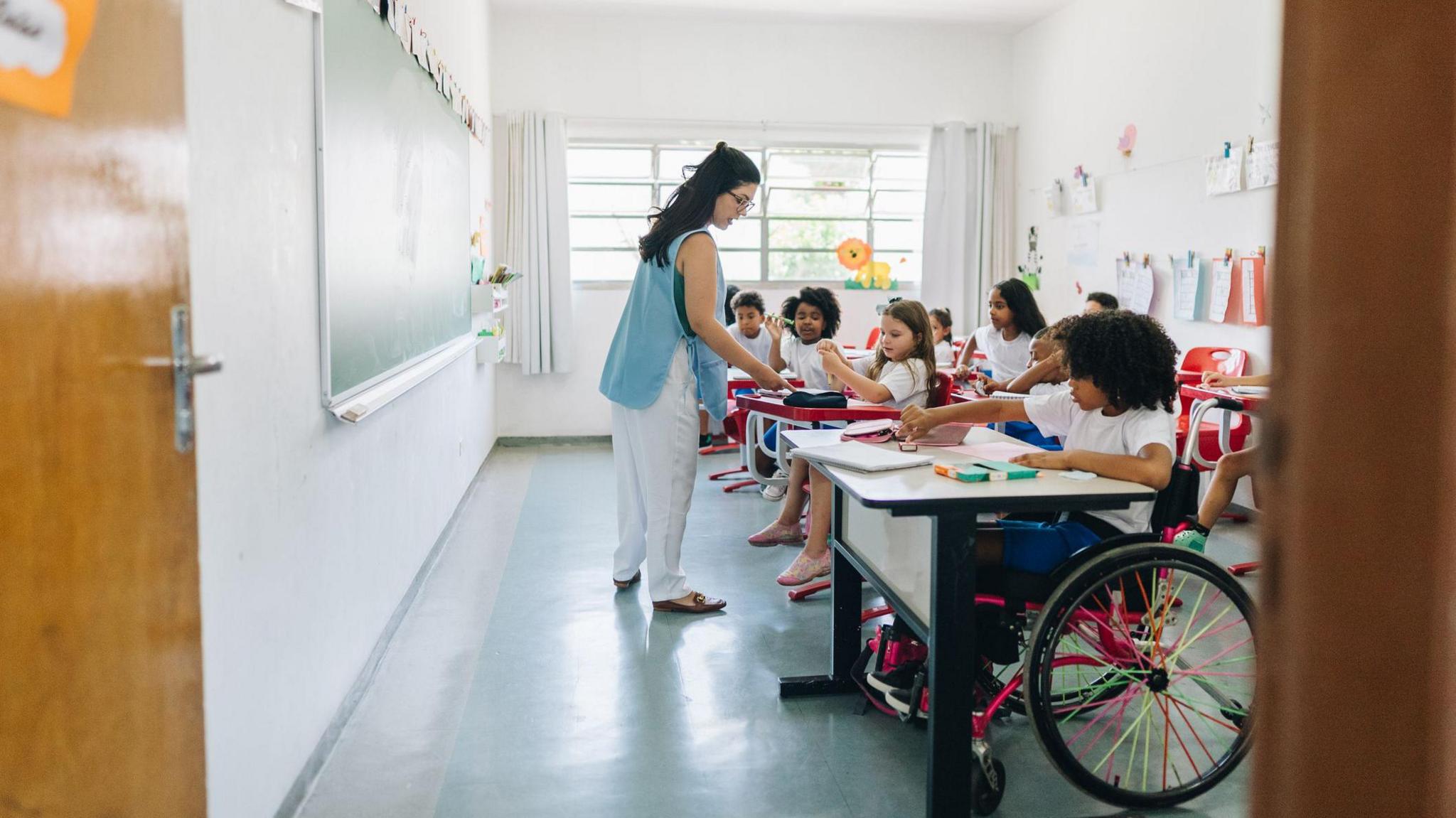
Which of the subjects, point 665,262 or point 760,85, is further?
point 760,85

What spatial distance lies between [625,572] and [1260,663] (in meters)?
3.24

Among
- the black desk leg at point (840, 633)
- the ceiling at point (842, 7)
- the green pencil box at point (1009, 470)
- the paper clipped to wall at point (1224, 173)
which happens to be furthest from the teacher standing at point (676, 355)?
the ceiling at point (842, 7)

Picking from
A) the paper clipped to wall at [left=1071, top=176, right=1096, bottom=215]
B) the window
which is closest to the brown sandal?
the paper clipped to wall at [left=1071, top=176, right=1096, bottom=215]

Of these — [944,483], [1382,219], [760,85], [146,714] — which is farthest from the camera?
[760,85]

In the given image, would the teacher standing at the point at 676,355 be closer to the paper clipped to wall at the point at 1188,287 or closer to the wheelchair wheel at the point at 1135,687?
the wheelchair wheel at the point at 1135,687

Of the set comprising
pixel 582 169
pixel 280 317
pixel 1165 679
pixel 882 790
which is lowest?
pixel 882 790

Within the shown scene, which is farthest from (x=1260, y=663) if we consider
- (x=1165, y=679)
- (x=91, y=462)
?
(x=1165, y=679)

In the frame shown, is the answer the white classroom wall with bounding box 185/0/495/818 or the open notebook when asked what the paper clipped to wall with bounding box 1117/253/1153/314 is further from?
the white classroom wall with bounding box 185/0/495/818

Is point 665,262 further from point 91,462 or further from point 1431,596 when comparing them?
point 1431,596

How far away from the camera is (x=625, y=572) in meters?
3.47

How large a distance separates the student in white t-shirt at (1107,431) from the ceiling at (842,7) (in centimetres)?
482

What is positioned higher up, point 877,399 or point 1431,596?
point 1431,596

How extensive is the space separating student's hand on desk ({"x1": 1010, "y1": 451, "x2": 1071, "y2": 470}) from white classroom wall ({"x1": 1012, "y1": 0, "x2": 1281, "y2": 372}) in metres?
2.71

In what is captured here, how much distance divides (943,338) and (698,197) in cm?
311
